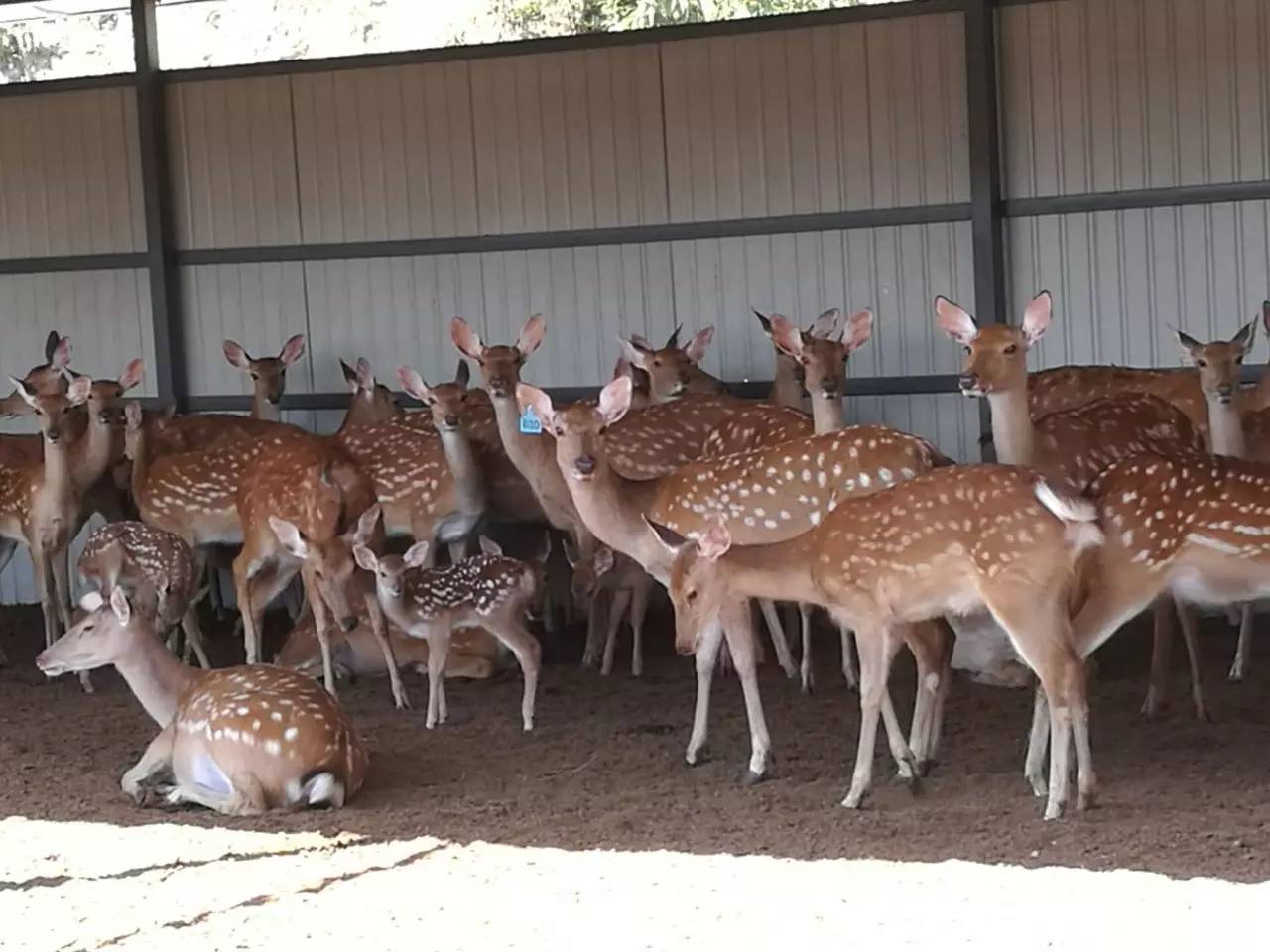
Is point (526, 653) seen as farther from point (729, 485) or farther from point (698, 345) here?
point (698, 345)

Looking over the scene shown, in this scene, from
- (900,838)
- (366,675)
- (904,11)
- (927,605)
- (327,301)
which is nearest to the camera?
(900,838)

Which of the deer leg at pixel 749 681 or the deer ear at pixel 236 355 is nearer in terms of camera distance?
the deer leg at pixel 749 681

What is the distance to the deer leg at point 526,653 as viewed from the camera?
25.0 ft

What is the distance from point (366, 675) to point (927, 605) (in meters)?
3.44

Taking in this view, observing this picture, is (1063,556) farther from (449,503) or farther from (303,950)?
(449,503)

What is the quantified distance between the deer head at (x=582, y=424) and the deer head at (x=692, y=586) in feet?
2.13

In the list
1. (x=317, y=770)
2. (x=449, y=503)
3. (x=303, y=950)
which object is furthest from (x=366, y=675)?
(x=303, y=950)

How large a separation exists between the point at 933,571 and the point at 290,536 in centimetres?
280

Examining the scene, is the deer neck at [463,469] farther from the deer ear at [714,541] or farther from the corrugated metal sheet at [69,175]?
the corrugated metal sheet at [69,175]

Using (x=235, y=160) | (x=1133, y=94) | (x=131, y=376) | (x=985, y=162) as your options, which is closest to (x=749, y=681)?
(x=985, y=162)

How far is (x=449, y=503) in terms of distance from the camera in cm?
895

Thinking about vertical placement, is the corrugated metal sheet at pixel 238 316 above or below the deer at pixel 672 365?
above

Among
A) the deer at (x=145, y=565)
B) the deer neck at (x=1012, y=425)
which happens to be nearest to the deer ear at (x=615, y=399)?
the deer neck at (x=1012, y=425)

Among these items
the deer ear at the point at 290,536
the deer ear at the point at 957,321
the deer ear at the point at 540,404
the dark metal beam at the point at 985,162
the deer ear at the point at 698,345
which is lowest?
the deer ear at the point at 290,536
